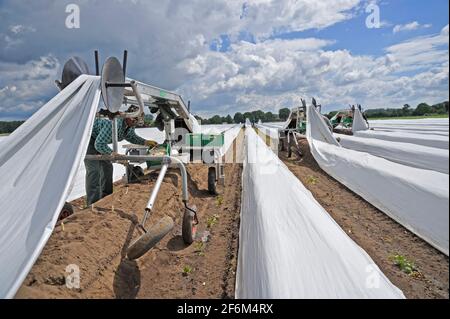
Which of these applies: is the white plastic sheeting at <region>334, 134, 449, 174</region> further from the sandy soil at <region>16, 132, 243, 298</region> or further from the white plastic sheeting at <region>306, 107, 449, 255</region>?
the sandy soil at <region>16, 132, 243, 298</region>

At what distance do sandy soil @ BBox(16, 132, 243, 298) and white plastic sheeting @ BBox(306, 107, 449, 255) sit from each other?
172cm

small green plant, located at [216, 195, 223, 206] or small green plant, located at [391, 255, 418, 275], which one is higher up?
small green plant, located at [391, 255, 418, 275]

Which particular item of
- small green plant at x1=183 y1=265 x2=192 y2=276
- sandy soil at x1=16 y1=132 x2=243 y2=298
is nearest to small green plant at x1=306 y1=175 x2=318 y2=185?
sandy soil at x1=16 y1=132 x2=243 y2=298

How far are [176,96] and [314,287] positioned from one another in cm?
414

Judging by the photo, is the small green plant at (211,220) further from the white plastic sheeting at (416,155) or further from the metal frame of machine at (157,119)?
the white plastic sheeting at (416,155)

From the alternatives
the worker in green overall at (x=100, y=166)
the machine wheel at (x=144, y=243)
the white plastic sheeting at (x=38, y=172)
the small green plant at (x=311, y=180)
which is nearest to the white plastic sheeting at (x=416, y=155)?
the small green plant at (x=311, y=180)

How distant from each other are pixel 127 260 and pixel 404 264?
2.77 meters

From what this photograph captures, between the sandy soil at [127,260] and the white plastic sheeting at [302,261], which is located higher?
the white plastic sheeting at [302,261]

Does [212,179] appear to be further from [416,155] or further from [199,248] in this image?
[416,155]

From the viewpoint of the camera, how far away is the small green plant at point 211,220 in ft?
15.0

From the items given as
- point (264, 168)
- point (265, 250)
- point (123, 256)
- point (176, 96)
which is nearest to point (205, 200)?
point (264, 168)

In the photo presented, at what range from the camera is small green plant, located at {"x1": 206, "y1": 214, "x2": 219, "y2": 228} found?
15.0 ft

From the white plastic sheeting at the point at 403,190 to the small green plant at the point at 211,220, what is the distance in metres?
2.45

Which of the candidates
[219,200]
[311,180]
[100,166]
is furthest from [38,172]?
→ [311,180]
